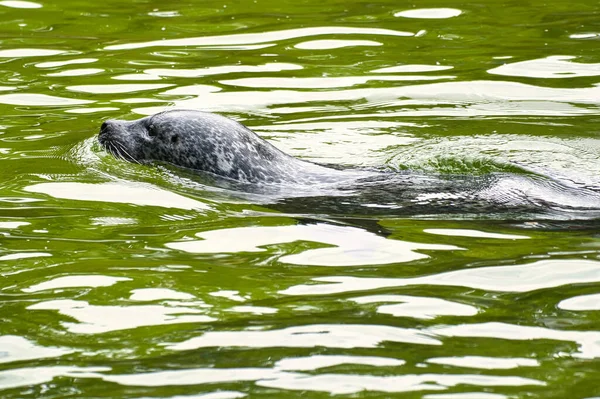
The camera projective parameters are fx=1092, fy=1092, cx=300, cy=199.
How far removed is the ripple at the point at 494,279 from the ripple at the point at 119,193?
1.94m

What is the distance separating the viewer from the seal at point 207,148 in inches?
307

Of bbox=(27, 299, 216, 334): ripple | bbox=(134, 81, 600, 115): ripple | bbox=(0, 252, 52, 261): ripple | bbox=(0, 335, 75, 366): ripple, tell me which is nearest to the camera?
bbox=(0, 335, 75, 366): ripple

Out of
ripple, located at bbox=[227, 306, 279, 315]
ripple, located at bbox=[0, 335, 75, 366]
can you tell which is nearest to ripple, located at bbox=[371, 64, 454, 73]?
ripple, located at bbox=[227, 306, 279, 315]

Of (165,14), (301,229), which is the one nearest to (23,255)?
(301,229)

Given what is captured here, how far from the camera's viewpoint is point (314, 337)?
434 cm

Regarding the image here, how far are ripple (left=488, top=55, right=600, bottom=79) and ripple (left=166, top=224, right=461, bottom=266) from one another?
486cm

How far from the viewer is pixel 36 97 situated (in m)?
10.1

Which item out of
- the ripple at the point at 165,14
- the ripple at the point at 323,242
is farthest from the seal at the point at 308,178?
the ripple at the point at 165,14

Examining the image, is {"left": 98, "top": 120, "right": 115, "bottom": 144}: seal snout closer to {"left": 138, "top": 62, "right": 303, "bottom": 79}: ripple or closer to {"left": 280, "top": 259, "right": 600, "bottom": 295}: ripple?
{"left": 138, "top": 62, "right": 303, "bottom": 79}: ripple

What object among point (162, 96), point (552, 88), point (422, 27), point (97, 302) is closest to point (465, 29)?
point (422, 27)

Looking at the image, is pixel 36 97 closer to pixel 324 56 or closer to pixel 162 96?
pixel 162 96

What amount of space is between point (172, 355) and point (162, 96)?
602 centimetres

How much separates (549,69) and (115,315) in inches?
272

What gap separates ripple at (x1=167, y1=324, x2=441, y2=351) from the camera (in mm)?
4262
